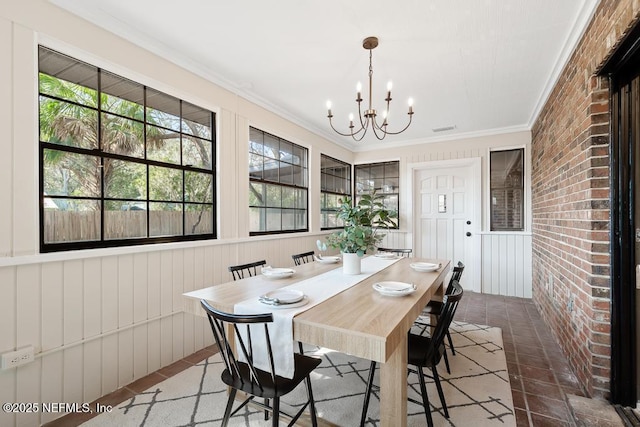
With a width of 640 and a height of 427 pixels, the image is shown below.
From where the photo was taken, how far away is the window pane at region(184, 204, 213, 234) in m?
2.71

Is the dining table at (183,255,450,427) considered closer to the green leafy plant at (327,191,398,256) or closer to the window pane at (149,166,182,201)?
the green leafy plant at (327,191,398,256)

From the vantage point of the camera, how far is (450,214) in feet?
16.3

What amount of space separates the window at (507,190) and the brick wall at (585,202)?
1577 millimetres

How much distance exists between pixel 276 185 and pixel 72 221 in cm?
220

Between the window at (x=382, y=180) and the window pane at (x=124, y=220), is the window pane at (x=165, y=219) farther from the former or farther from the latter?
the window at (x=382, y=180)

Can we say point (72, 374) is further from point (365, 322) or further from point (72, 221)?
point (365, 322)

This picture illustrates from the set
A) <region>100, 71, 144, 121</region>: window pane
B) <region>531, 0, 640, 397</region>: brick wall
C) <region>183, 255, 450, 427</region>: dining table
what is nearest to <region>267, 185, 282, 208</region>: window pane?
<region>100, 71, 144, 121</region>: window pane

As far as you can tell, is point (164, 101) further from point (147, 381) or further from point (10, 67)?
point (147, 381)

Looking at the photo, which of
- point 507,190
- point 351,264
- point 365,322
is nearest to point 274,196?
point 351,264

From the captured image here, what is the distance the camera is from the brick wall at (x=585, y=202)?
1890 mm

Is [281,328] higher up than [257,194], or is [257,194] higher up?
[257,194]

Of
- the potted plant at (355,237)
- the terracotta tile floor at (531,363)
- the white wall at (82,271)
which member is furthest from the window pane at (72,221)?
the terracotta tile floor at (531,363)

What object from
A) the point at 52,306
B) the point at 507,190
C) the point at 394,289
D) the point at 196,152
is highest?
the point at 196,152

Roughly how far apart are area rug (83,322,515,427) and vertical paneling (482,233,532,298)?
2.20 metres
